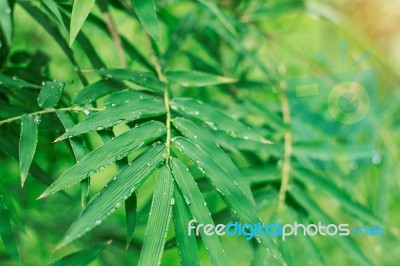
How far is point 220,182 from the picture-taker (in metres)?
0.71

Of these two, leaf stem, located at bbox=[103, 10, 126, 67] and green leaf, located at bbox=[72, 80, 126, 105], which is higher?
leaf stem, located at bbox=[103, 10, 126, 67]

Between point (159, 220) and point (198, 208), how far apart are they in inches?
2.1

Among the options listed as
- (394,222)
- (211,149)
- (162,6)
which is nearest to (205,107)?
(211,149)

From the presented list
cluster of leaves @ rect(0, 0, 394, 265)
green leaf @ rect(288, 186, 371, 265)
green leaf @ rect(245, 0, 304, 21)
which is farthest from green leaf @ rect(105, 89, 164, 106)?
green leaf @ rect(245, 0, 304, 21)

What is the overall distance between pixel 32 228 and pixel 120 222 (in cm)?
29

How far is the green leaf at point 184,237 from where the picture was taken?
0.66 metres

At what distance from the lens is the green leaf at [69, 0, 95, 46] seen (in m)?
0.69

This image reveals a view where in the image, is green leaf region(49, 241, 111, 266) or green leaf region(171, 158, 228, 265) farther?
green leaf region(49, 241, 111, 266)

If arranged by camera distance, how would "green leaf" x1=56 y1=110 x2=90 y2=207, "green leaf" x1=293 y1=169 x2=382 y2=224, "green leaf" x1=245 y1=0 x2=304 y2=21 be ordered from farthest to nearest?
"green leaf" x1=245 y1=0 x2=304 y2=21 → "green leaf" x1=293 y1=169 x2=382 y2=224 → "green leaf" x1=56 y1=110 x2=90 y2=207

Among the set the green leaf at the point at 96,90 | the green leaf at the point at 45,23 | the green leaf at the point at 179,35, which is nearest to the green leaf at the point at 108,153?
the green leaf at the point at 96,90

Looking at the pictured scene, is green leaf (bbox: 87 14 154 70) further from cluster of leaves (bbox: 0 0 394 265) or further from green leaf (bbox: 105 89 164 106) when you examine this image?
green leaf (bbox: 105 89 164 106)

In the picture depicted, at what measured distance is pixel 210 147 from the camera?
772 mm

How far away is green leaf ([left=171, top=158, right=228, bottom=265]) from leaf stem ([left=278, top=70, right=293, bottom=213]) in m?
0.33

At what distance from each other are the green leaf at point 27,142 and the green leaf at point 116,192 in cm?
12
